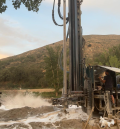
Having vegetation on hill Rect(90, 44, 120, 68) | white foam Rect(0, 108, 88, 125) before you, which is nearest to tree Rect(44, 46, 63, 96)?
vegetation on hill Rect(90, 44, 120, 68)

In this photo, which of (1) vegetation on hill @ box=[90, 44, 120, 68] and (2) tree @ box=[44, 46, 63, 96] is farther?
(2) tree @ box=[44, 46, 63, 96]

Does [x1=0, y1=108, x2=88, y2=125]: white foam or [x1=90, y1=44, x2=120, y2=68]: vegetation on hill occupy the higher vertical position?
[x1=90, y1=44, x2=120, y2=68]: vegetation on hill

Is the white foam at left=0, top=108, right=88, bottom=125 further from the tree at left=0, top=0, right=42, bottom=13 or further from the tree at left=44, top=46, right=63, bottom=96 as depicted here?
the tree at left=44, top=46, right=63, bottom=96

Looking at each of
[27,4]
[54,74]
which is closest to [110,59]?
[54,74]

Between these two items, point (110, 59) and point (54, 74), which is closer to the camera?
point (110, 59)

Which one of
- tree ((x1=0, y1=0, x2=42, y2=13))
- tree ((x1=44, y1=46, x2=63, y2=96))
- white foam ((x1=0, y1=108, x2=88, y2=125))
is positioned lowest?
white foam ((x1=0, y1=108, x2=88, y2=125))

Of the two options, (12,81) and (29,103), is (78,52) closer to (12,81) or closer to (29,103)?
(29,103)

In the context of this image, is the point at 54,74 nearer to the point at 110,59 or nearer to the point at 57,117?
the point at 110,59

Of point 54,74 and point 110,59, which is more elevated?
point 110,59

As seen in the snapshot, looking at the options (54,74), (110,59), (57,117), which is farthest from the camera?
(54,74)

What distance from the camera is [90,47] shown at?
54.0 meters

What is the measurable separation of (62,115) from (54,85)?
1226 centimetres

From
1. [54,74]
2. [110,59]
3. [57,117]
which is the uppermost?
[110,59]

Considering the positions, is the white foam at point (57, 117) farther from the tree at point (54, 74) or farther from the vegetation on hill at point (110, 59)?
the tree at point (54, 74)
